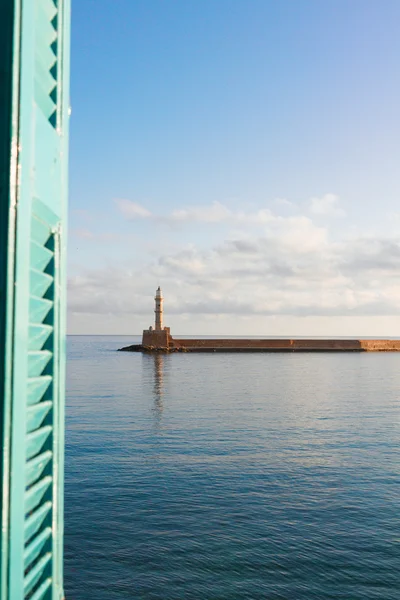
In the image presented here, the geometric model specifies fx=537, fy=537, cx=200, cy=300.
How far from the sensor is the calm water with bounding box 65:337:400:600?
10.6m

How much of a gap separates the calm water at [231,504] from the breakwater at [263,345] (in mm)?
67221

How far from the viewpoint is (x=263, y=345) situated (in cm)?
10462

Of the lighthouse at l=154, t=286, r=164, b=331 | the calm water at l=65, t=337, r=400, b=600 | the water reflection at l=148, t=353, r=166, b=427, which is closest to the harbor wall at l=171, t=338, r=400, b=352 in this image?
the lighthouse at l=154, t=286, r=164, b=331

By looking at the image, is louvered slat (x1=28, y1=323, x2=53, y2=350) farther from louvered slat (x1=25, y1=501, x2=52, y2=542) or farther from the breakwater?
the breakwater

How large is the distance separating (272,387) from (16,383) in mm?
45029

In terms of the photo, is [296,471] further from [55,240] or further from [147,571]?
[55,240]

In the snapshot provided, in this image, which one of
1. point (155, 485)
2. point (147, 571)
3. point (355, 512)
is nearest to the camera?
point (147, 571)

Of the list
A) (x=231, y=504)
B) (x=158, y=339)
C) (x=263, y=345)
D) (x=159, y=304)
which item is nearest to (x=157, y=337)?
(x=158, y=339)

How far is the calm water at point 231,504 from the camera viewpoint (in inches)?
416

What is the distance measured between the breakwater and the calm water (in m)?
67.2

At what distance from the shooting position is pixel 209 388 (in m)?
43.8

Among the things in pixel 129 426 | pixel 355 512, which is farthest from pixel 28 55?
pixel 129 426

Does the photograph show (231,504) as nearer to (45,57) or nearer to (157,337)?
(45,57)

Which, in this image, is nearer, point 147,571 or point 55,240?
point 55,240
